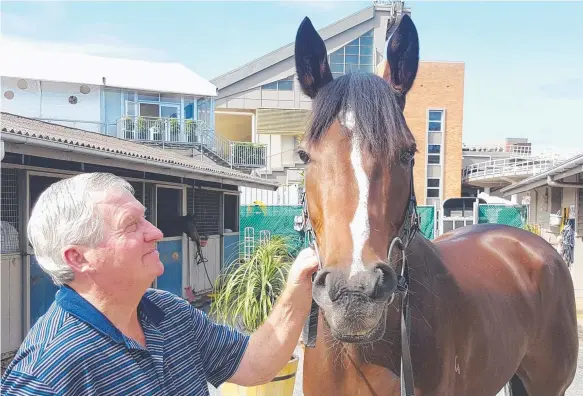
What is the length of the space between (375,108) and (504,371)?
1.74 meters

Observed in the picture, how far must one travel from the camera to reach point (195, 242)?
9.24 metres

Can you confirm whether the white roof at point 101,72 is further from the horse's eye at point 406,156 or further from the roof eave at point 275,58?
the horse's eye at point 406,156

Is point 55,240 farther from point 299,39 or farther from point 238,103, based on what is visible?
point 238,103

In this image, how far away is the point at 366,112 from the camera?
1.75m

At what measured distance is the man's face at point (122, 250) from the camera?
1342mm

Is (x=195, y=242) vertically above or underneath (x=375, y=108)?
underneath

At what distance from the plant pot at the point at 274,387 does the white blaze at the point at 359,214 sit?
7.49 feet

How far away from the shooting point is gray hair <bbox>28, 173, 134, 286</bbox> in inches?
50.9

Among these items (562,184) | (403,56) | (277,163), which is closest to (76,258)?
(403,56)

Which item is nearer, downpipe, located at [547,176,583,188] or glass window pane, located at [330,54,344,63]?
downpipe, located at [547,176,583,188]

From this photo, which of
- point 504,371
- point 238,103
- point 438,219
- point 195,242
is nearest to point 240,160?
point 238,103

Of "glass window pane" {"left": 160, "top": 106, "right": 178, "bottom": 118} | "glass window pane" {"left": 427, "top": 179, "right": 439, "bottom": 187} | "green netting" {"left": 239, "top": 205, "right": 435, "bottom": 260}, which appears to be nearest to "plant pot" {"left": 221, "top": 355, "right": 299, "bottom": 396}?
"green netting" {"left": 239, "top": 205, "right": 435, "bottom": 260}

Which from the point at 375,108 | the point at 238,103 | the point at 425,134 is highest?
the point at 238,103

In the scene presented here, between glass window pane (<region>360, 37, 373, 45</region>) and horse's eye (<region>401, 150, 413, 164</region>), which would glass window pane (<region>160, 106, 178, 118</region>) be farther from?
horse's eye (<region>401, 150, 413, 164</region>)
